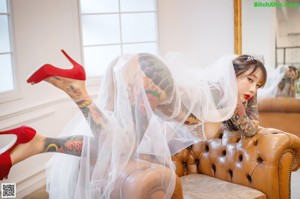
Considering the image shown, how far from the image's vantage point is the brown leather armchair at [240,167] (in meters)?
2.37

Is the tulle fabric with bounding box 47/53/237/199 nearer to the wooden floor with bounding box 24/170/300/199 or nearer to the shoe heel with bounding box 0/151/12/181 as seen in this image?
the shoe heel with bounding box 0/151/12/181

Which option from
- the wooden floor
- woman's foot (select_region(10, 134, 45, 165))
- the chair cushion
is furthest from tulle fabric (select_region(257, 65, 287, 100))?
woman's foot (select_region(10, 134, 45, 165))

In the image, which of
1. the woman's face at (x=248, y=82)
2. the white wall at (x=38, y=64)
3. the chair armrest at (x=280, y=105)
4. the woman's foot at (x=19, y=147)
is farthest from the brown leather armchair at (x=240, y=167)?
the white wall at (x=38, y=64)

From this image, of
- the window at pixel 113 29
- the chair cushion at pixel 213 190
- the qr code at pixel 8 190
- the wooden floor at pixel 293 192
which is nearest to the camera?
the chair cushion at pixel 213 190

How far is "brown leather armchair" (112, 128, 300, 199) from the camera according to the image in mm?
2367

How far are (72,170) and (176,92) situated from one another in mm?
666

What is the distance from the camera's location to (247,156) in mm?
2492

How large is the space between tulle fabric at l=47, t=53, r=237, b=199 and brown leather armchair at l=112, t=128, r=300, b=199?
11 centimetres

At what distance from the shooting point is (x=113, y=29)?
461 centimetres

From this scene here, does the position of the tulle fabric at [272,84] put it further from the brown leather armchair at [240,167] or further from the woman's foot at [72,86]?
the woman's foot at [72,86]

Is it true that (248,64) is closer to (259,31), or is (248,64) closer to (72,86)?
(72,86)

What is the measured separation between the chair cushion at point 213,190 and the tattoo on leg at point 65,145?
0.61 meters

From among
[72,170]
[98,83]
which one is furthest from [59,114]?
[72,170]

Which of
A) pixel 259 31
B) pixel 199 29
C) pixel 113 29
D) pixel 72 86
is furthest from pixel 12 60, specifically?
pixel 259 31
